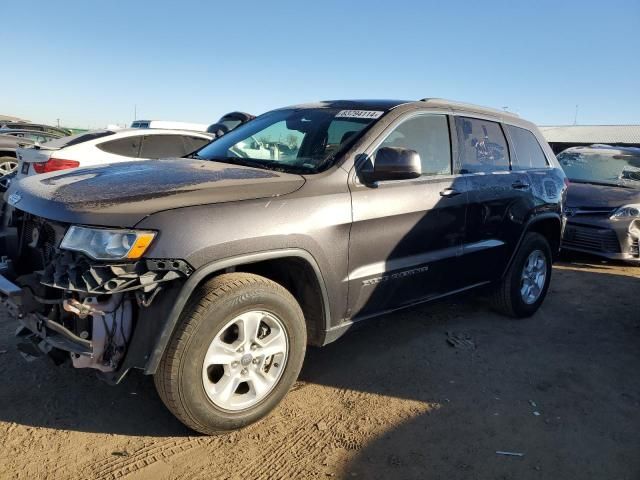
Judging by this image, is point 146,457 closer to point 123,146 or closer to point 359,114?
point 359,114

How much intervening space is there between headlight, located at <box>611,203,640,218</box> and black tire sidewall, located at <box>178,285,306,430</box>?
19.0ft

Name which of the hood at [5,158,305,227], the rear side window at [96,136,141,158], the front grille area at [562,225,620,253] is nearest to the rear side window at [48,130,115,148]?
the rear side window at [96,136,141,158]

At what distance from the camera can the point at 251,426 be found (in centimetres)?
287

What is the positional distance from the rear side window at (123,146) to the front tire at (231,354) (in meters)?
5.14

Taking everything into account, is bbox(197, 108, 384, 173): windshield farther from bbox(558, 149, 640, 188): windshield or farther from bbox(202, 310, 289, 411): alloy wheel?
bbox(558, 149, 640, 188): windshield

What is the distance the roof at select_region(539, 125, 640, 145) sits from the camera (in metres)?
35.1

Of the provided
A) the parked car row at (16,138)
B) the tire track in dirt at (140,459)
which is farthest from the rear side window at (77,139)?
the tire track in dirt at (140,459)

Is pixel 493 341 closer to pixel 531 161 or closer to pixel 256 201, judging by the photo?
pixel 531 161

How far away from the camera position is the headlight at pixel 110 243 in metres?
2.30

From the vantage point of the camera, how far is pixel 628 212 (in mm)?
6867

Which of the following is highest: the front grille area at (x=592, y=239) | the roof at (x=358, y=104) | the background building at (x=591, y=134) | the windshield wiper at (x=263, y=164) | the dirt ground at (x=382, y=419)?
the background building at (x=591, y=134)

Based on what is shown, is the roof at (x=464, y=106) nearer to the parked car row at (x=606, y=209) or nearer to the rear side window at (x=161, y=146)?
the parked car row at (x=606, y=209)

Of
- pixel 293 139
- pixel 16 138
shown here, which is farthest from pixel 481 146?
pixel 16 138

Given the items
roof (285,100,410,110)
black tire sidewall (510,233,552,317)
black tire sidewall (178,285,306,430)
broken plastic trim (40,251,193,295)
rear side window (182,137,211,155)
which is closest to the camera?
broken plastic trim (40,251,193,295)
